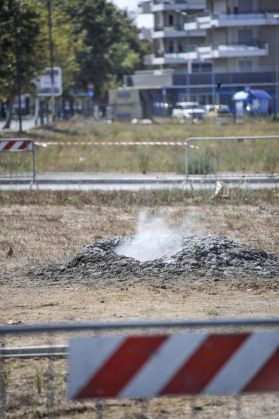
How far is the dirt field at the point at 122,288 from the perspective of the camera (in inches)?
309

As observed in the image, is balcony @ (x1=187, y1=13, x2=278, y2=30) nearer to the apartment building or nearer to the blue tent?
the apartment building

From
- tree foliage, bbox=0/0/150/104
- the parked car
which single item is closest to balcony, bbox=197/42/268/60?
the parked car

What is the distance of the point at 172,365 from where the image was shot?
248 inches

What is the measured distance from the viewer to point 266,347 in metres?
6.40

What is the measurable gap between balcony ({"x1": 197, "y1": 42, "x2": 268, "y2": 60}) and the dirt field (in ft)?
171

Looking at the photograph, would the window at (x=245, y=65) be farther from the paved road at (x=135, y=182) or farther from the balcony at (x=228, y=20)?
the paved road at (x=135, y=182)

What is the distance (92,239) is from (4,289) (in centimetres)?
461

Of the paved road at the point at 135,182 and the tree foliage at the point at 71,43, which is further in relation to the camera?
the tree foliage at the point at 71,43

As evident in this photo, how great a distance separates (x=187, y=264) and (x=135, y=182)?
53.7ft

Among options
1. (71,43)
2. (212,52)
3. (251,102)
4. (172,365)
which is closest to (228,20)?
(212,52)

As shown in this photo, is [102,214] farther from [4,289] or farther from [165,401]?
[165,401]

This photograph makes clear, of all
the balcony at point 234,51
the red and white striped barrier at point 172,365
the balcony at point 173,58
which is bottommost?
the balcony at point 173,58

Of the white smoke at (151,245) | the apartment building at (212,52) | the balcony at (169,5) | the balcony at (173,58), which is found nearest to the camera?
the white smoke at (151,245)

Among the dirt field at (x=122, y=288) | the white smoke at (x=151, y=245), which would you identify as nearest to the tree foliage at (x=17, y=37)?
the dirt field at (x=122, y=288)
